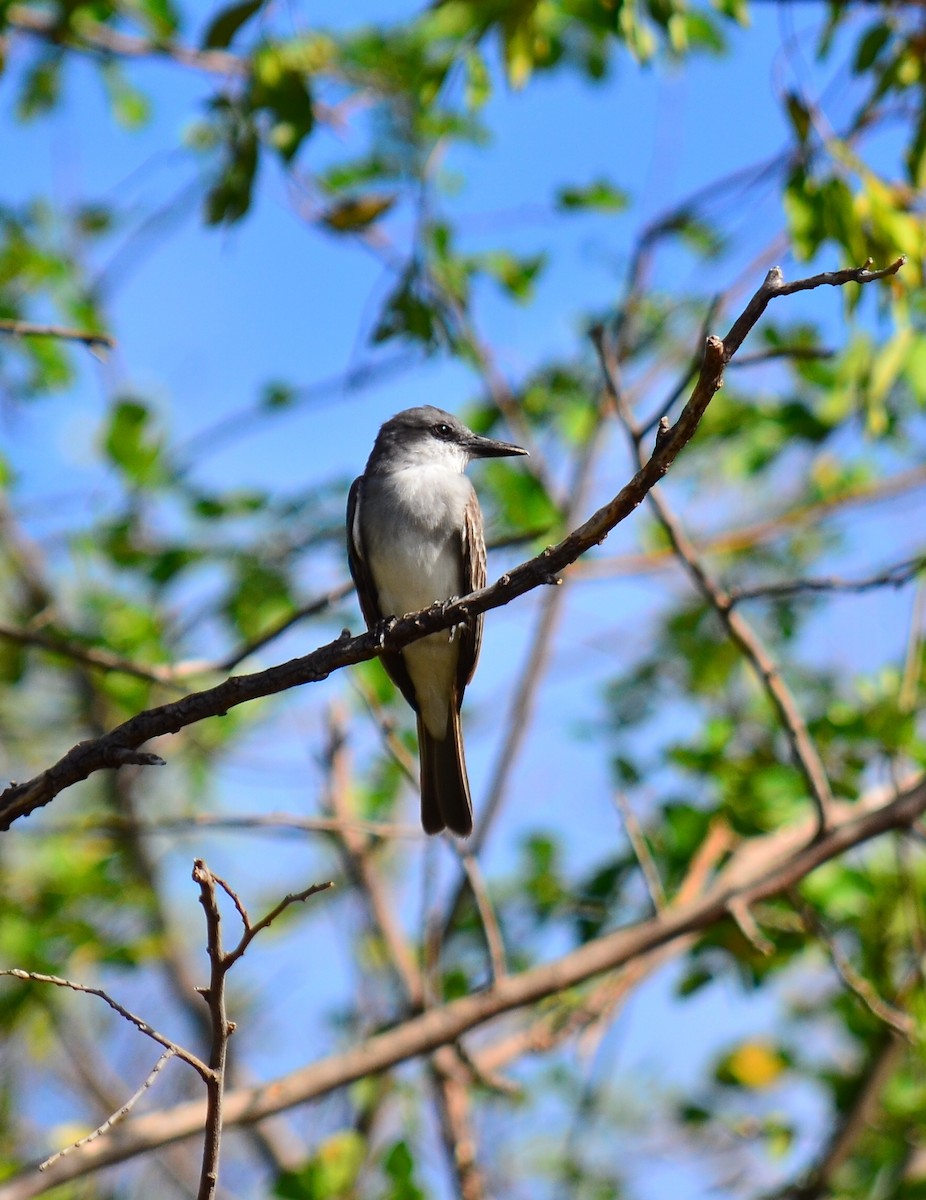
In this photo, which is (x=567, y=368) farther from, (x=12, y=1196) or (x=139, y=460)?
(x=12, y=1196)

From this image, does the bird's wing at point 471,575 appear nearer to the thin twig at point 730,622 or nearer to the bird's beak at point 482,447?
the bird's beak at point 482,447

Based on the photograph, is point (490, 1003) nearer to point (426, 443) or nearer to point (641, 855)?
point (641, 855)

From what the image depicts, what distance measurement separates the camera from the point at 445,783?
19.1 feet

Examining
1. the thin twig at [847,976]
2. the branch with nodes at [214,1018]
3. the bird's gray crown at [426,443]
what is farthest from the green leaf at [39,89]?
the branch with nodes at [214,1018]

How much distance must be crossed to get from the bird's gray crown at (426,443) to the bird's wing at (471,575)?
349 mm

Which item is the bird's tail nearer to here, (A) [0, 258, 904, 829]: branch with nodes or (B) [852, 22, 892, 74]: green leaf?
(A) [0, 258, 904, 829]: branch with nodes

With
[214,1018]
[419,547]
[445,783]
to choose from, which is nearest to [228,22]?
[419,547]

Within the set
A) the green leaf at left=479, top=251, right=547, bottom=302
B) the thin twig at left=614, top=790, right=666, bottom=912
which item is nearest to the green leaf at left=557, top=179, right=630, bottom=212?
the green leaf at left=479, top=251, right=547, bottom=302

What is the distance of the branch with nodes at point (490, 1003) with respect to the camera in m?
4.98

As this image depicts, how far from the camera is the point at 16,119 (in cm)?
801

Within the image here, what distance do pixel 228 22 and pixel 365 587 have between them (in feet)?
7.64

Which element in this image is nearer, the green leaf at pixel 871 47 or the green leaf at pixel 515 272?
the green leaf at pixel 871 47

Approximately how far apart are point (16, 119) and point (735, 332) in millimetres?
6412

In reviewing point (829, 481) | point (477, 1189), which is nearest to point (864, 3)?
point (829, 481)
